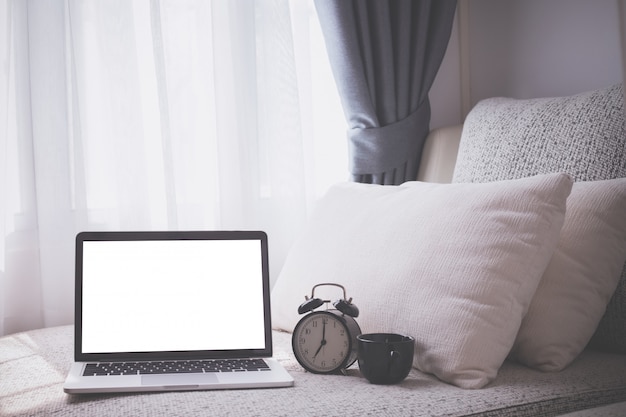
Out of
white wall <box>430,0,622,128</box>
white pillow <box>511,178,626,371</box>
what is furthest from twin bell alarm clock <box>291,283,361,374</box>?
white wall <box>430,0,622,128</box>

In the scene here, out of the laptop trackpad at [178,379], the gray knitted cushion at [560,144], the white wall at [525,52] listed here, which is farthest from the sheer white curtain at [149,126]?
the laptop trackpad at [178,379]

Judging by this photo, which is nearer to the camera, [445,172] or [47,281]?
[47,281]

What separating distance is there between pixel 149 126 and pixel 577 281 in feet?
3.46

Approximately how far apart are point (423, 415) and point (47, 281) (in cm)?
104

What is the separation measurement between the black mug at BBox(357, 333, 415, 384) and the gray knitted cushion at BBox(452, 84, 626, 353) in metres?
0.41

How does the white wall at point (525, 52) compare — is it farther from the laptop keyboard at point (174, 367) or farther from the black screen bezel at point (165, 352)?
the laptop keyboard at point (174, 367)

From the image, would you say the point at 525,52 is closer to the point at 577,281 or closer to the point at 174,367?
the point at 577,281

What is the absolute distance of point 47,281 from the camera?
5.46 feet

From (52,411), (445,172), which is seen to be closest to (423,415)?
(52,411)

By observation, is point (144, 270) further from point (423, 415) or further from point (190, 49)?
point (190, 49)

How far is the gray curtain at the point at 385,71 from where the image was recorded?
1888mm

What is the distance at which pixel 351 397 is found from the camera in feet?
3.38

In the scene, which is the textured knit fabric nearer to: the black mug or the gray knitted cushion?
the black mug

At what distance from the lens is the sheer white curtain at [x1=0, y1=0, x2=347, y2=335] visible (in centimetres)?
164
